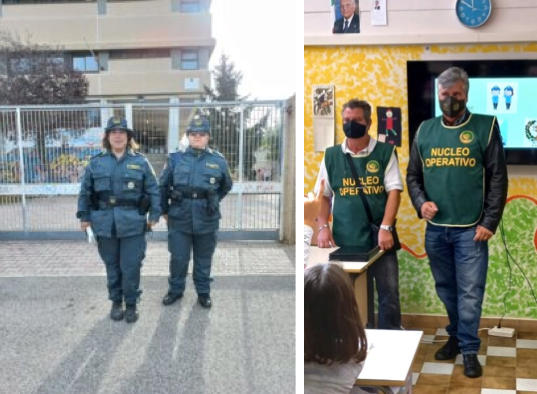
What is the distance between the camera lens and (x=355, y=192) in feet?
7.13

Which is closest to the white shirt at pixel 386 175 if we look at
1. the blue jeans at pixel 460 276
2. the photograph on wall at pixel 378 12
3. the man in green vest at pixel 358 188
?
the man in green vest at pixel 358 188

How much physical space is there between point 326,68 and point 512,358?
1.31m

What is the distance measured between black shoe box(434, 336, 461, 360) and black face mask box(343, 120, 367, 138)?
883 mm

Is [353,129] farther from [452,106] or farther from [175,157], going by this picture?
[175,157]

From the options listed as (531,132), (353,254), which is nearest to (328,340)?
(353,254)

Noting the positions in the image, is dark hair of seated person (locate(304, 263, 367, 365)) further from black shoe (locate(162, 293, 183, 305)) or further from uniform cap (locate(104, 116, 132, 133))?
uniform cap (locate(104, 116, 132, 133))

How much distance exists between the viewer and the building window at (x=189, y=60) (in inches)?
56.6

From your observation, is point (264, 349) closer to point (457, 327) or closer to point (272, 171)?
point (272, 171)

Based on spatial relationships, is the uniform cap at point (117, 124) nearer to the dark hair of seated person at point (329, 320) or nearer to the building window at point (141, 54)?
the building window at point (141, 54)

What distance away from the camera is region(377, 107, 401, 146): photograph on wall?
248 centimetres

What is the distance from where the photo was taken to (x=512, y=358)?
2.79 meters

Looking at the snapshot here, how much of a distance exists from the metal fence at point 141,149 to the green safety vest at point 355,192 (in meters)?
0.69

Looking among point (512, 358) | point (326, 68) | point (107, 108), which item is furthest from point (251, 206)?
point (512, 358)

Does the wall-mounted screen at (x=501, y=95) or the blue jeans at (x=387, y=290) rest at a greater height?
the wall-mounted screen at (x=501, y=95)
